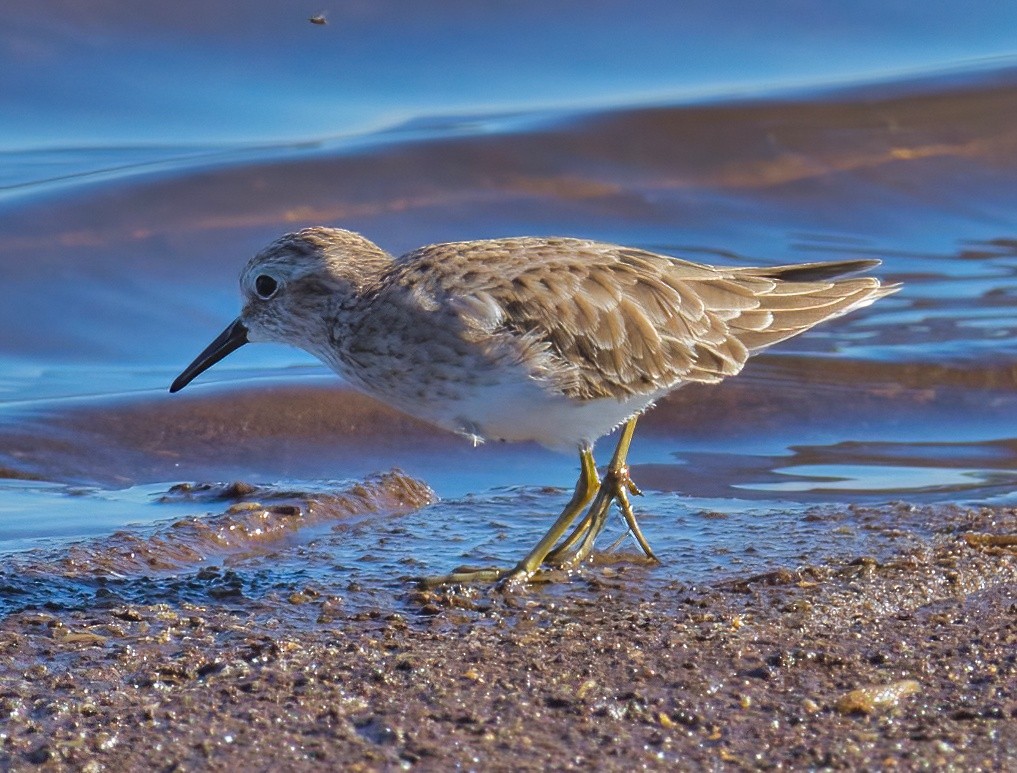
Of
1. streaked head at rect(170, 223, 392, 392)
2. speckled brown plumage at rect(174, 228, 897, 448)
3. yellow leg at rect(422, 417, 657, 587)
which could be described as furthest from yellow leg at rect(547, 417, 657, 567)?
streaked head at rect(170, 223, 392, 392)

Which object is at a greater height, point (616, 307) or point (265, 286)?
point (265, 286)

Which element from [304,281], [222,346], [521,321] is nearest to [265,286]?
[304,281]

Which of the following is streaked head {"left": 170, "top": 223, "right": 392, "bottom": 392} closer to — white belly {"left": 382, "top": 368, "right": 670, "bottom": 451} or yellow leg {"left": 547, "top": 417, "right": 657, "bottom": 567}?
white belly {"left": 382, "top": 368, "right": 670, "bottom": 451}

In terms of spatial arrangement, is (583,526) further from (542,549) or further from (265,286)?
(265,286)

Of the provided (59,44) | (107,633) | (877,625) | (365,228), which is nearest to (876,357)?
(365,228)

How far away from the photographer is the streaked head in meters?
6.40

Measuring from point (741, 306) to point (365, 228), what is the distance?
5266 millimetres

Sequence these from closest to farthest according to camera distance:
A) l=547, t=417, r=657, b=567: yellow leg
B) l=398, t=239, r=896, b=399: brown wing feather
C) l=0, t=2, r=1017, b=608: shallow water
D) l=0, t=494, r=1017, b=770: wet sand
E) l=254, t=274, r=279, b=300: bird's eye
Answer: l=0, t=494, r=1017, b=770: wet sand → l=398, t=239, r=896, b=399: brown wing feather → l=547, t=417, r=657, b=567: yellow leg → l=254, t=274, r=279, b=300: bird's eye → l=0, t=2, r=1017, b=608: shallow water

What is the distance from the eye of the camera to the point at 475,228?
11.6 meters

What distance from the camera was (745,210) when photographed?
12.3 meters

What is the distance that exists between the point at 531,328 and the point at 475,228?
5.64 m

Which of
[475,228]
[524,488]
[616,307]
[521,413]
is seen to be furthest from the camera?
[475,228]

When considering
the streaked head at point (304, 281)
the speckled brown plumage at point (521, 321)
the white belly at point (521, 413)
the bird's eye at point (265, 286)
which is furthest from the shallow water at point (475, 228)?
the bird's eye at point (265, 286)

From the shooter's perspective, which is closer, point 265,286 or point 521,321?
point 521,321
